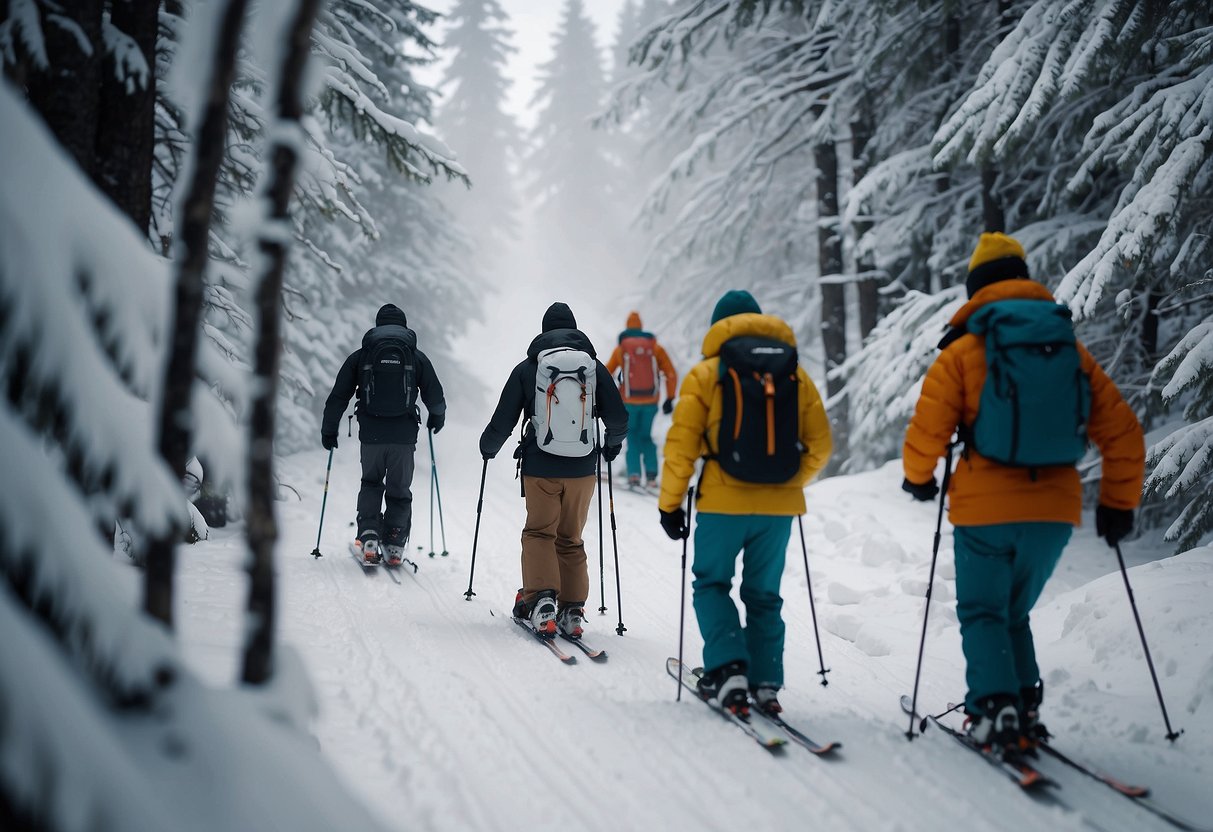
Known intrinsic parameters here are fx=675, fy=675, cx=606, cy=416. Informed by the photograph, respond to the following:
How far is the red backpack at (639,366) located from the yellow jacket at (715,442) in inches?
247

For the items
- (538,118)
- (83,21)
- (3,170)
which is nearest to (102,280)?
(3,170)

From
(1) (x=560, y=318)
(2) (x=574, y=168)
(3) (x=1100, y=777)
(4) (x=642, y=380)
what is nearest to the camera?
(3) (x=1100, y=777)

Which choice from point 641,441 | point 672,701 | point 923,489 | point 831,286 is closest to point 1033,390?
point 923,489

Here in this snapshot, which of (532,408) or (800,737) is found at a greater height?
(532,408)

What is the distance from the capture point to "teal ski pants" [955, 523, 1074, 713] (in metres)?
3.42

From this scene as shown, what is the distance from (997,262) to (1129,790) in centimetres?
267

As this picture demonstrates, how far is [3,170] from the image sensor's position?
154 cm

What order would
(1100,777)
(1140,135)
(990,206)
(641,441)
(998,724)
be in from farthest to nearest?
1. (641,441)
2. (990,206)
3. (1140,135)
4. (998,724)
5. (1100,777)

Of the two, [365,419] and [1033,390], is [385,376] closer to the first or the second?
[365,419]

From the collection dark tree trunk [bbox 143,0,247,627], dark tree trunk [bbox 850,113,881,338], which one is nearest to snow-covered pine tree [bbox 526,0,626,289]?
dark tree trunk [bbox 850,113,881,338]

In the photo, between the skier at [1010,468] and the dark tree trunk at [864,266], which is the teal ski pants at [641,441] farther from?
the skier at [1010,468]

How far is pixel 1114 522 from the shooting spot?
3645 mm

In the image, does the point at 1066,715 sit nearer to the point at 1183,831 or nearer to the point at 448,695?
the point at 1183,831

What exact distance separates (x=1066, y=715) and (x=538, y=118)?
44420 mm
